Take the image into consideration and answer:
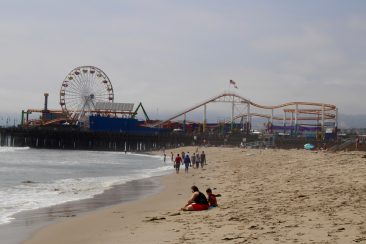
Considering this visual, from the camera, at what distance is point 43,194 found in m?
17.1

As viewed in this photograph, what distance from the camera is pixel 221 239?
25.2ft

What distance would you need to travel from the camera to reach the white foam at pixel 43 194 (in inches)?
538

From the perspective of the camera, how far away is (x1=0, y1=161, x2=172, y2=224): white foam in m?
13.7

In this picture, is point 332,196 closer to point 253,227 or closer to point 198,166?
point 253,227

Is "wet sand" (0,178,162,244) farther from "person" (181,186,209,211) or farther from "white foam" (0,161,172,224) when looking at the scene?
"person" (181,186,209,211)

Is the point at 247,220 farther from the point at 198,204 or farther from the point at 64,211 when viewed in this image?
the point at 64,211

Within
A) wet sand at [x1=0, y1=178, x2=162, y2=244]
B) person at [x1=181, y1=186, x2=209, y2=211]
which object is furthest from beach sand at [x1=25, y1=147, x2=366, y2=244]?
wet sand at [x1=0, y1=178, x2=162, y2=244]

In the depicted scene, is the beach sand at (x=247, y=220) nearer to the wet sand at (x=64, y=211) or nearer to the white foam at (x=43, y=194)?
the wet sand at (x=64, y=211)

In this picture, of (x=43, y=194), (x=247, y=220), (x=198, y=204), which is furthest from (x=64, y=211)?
(x=247, y=220)

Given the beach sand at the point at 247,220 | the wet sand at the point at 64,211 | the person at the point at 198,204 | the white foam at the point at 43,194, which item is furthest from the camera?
the white foam at the point at 43,194

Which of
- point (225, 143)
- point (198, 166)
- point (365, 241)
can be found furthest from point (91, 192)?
point (225, 143)

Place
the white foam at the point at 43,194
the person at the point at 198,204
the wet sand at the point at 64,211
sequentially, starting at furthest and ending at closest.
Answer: the white foam at the point at 43,194, the person at the point at 198,204, the wet sand at the point at 64,211

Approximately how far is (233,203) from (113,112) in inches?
3233

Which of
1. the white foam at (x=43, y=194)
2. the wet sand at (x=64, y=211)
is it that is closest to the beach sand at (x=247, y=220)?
the wet sand at (x=64, y=211)
